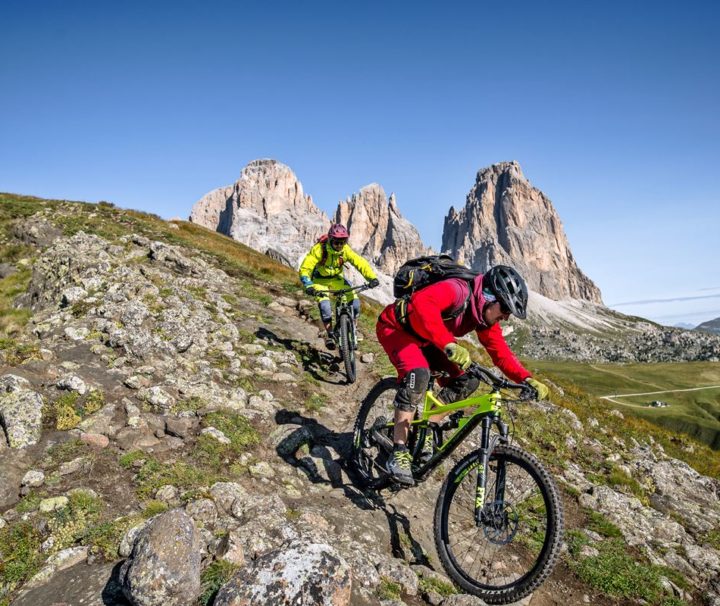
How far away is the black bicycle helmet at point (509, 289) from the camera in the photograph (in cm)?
585

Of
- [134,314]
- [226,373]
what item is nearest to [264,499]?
[226,373]

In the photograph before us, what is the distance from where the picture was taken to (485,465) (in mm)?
5469

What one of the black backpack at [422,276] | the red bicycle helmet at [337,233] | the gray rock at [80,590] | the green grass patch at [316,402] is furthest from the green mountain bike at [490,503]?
the red bicycle helmet at [337,233]

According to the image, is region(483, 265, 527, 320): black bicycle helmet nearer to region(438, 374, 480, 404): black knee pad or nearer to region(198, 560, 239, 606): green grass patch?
region(438, 374, 480, 404): black knee pad

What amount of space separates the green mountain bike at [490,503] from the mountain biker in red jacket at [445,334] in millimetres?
283

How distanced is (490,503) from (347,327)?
7.25 m

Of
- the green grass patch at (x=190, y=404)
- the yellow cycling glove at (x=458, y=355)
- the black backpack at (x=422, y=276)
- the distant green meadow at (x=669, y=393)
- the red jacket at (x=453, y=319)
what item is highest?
the black backpack at (x=422, y=276)

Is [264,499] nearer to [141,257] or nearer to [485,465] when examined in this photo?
[485,465]

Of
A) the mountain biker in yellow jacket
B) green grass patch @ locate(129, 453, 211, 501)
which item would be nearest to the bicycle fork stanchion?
green grass patch @ locate(129, 453, 211, 501)

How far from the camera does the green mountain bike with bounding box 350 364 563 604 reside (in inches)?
196

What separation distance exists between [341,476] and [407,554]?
Answer: 2.04m

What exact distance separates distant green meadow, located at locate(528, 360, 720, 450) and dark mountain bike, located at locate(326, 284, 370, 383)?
97.2 m

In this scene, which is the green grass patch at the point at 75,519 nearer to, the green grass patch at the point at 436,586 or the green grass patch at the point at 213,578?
the green grass patch at the point at 213,578

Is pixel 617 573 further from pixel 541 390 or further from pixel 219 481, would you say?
pixel 219 481
